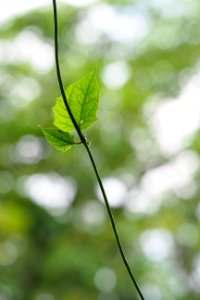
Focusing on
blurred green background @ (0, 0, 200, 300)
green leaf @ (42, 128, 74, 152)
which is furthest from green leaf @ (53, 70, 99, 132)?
blurred green background @ (0, 0, 200, 300)

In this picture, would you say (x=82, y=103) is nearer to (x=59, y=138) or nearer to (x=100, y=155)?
(x=59, y=138)

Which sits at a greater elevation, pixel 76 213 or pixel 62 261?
pixel 76 213

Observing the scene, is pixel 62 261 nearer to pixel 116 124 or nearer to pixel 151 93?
pixel 116 124

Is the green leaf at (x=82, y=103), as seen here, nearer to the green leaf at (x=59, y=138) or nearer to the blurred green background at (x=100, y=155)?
the green leaf at (x=59, y=138)

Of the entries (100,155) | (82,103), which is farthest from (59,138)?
(100,155)

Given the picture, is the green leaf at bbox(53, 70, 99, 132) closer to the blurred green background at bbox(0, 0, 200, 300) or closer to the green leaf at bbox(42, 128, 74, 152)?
the green leaf at bbox(42, 128, 74, 152)

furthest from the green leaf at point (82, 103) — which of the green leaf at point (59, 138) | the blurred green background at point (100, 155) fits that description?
the blurred green background at point (100, 155)

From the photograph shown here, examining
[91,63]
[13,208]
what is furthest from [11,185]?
A: [91,63]
